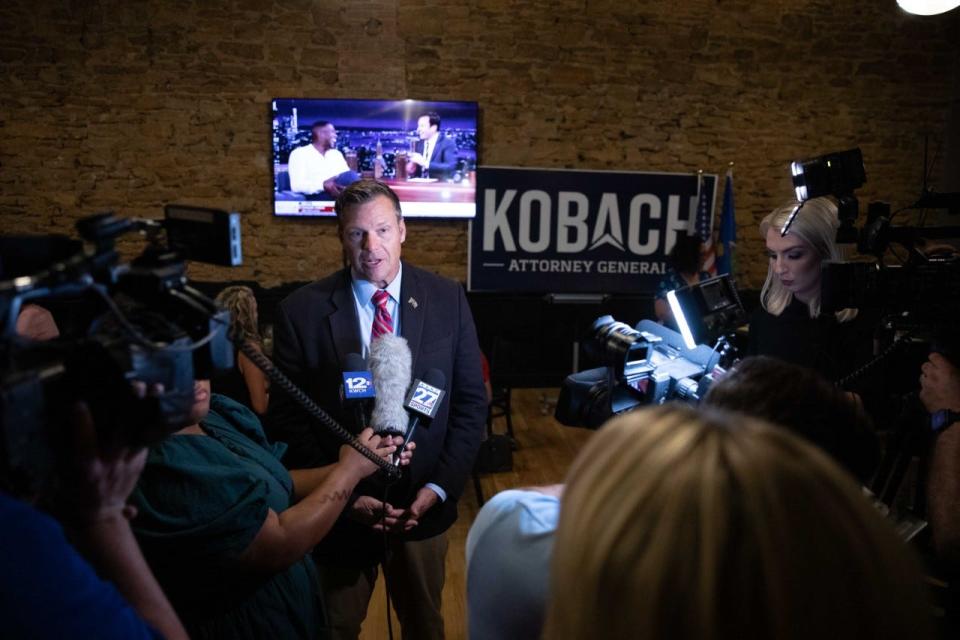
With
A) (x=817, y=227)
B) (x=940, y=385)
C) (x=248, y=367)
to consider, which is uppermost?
(x=817, y=227)

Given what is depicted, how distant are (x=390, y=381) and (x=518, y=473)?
2.72 m

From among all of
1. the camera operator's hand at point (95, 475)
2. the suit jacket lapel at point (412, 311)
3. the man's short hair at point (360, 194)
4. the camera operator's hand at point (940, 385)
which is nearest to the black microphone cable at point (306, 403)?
the camera operator's hand at point (95, 475)

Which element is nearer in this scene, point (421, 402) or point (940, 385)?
point (940, 385)

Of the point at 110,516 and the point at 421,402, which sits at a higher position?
the point at 110,516

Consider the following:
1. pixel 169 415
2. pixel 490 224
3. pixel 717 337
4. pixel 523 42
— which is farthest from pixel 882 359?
pixel 523 42

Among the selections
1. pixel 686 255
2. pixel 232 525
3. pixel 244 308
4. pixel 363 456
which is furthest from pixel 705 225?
pixel 232 525

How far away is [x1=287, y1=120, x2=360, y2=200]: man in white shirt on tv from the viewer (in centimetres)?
534

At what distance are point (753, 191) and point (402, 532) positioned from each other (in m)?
5.27

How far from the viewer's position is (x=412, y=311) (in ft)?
6.37

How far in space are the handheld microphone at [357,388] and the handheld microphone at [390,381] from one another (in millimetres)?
28

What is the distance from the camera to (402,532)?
1.88 meters

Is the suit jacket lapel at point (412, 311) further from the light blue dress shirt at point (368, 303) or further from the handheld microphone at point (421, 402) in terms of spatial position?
the handheld microphone at point (421, 402)

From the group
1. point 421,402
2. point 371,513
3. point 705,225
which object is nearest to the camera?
point 421,402

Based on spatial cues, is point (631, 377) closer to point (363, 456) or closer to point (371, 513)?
point (363, 456)
